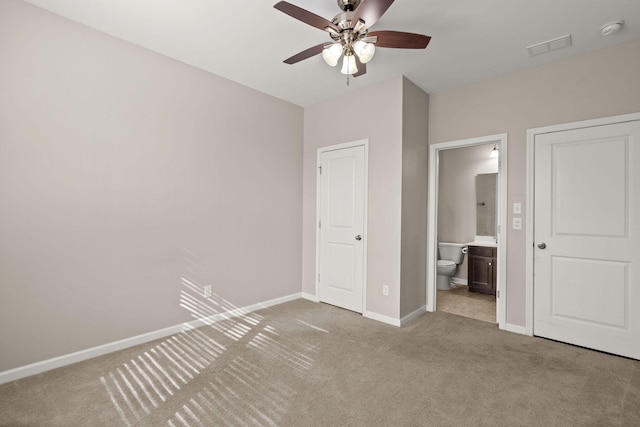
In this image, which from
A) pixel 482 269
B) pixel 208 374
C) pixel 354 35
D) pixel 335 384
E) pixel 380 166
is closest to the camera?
pixel 354 35

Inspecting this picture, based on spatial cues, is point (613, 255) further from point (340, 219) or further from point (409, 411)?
point (340, 219)

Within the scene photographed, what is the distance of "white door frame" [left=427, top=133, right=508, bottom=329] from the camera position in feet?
10.9

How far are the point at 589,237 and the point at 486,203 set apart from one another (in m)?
2.40

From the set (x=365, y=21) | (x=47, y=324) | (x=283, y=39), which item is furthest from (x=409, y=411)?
(x=283, y=39)

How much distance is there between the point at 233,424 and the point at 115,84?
9.29 feet

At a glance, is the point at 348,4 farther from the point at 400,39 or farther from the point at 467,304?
the point at 467,304

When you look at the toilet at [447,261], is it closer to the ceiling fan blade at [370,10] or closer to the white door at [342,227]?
the white door at [342,227]

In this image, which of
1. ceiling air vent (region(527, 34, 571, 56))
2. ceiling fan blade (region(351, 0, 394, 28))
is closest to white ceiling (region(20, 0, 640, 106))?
ceiling air vent (region(527, 34, 571, 56))

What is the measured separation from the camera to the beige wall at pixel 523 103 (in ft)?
9.01

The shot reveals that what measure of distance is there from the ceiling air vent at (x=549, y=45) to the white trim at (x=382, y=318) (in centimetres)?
292

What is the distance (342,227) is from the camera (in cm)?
401

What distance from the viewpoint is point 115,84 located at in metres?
2.72

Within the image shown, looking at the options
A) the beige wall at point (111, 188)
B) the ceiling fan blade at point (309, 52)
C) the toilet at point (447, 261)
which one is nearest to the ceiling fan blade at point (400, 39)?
the ceiling fan blade at point (309, 52)

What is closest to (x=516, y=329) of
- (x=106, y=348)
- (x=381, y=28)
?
(x=381, y=28)
